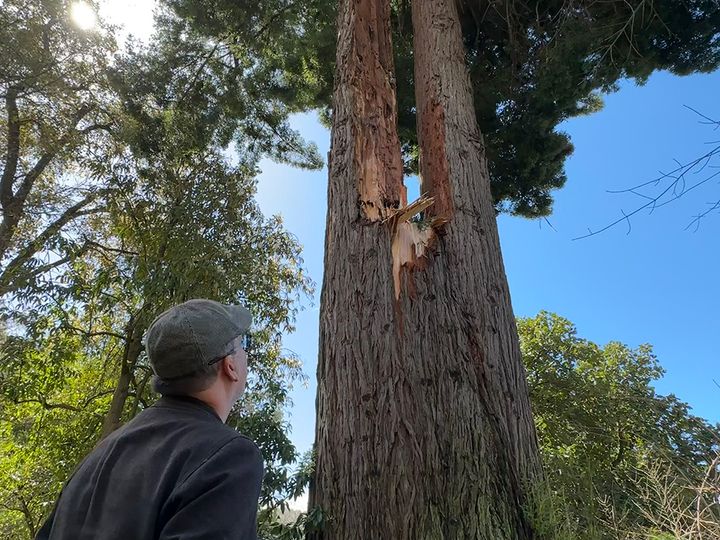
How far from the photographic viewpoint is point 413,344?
2705 mm

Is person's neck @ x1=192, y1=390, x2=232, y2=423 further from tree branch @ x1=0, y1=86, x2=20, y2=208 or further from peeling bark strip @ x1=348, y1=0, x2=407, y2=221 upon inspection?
tree branch @ x1=0, y1=86, x2=20, y2=208

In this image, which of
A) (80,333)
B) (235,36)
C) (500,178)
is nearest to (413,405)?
(500,178)

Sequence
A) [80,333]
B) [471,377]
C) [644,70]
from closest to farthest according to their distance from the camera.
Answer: [471,377], [644,70], [80,333]

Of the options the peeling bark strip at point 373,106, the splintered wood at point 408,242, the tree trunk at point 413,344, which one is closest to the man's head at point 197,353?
the tree trunk at point 413,344

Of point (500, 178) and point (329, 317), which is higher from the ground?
point (500, 178)

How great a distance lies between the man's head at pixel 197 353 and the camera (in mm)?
1124

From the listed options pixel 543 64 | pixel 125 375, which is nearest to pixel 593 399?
pixel 543 64

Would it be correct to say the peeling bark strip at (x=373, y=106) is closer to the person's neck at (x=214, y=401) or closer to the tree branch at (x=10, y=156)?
the person's neck at (x=214, y=401)

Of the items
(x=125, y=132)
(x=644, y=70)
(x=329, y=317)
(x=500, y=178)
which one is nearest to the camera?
(x=329, y=317)

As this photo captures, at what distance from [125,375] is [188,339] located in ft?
18.2

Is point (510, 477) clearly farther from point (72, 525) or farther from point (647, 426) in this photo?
point (647, 426)

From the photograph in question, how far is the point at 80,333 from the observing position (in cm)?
606

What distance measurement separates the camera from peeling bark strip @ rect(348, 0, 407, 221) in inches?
127

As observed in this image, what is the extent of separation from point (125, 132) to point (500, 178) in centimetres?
542
